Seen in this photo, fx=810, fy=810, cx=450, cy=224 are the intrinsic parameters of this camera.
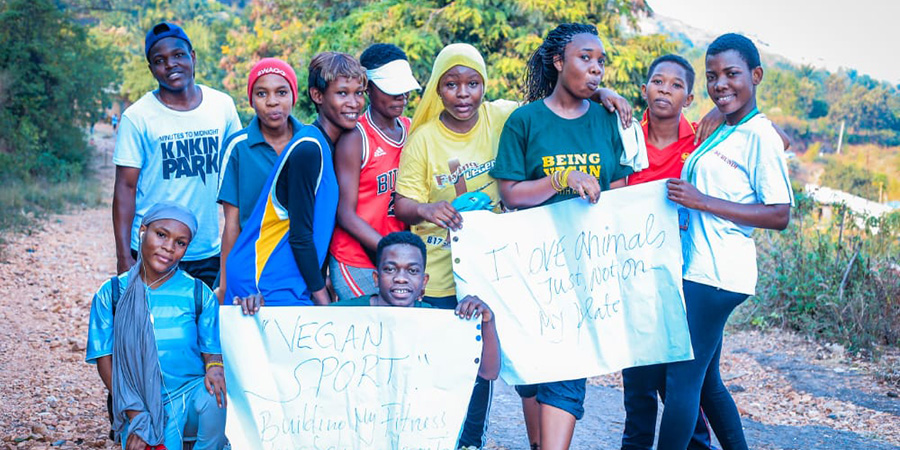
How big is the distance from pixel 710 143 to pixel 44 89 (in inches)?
848

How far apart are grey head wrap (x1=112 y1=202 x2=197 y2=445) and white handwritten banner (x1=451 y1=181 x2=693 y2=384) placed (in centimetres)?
138

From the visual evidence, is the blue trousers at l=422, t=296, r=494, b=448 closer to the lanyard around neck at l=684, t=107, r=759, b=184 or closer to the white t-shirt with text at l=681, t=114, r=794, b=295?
the white t-shirt with text at l=681, t=114, r=794, b=295

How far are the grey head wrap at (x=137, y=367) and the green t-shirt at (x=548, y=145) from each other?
168 cm

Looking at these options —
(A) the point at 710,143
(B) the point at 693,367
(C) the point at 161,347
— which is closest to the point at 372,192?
(C) the point at 161,347

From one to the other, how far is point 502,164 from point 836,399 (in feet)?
13.8

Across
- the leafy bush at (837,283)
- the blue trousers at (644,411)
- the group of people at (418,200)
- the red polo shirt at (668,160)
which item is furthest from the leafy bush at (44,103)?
the red polo shirt at (668,160)

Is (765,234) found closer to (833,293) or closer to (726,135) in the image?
(833,293)

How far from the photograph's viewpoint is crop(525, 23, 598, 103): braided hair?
373 cm

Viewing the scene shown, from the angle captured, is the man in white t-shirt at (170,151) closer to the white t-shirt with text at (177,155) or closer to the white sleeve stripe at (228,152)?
the white t-shirt with text at (177,155)

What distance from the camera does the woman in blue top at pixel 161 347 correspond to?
3.50m

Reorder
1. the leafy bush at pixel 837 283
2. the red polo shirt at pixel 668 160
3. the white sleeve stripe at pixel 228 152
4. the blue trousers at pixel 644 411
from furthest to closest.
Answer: the leafy bush at pixel 837 283
the blue trousers at pixel 644 411
the red polo shirt at pixel 668 160
the white sleeve stripe at pixel 228 152

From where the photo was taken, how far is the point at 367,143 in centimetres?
380

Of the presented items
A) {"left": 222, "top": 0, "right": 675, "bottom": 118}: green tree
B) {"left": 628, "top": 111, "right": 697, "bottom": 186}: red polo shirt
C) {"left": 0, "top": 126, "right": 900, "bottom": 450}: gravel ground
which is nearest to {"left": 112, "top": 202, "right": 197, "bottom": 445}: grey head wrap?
{"left": 0, "top": 126, "right": 900, "bottom": 450}: gravel ground

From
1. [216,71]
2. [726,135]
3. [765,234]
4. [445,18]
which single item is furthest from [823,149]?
[726,135]
